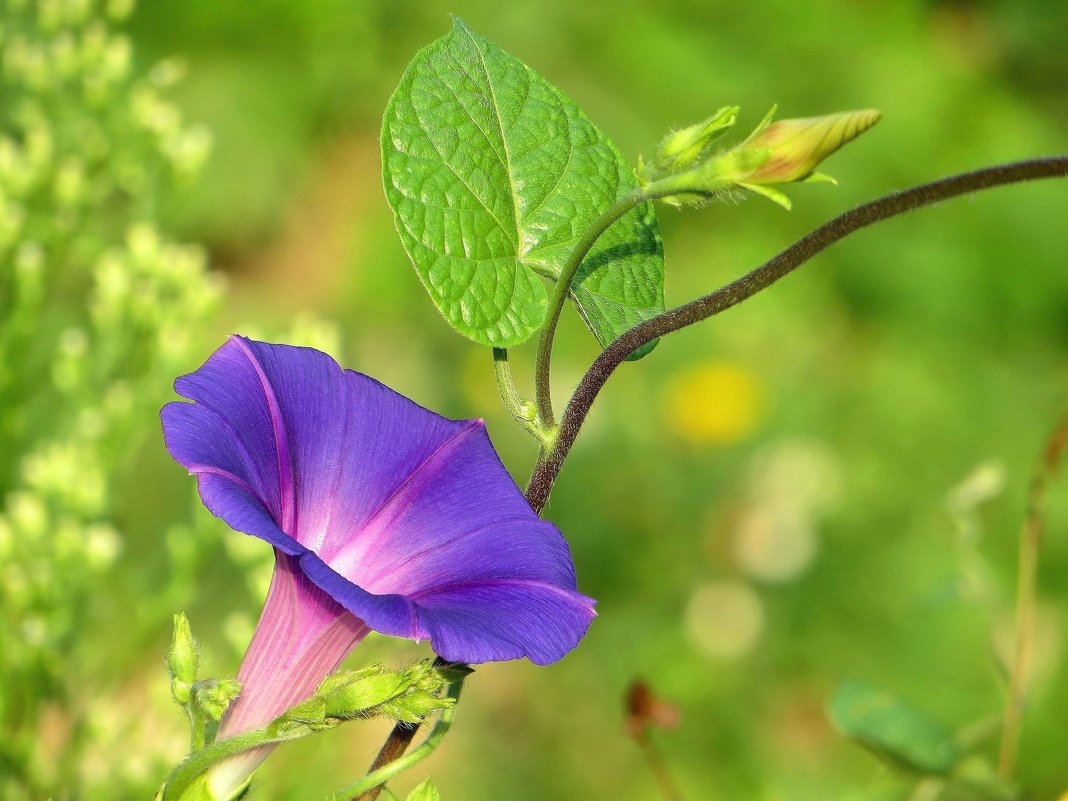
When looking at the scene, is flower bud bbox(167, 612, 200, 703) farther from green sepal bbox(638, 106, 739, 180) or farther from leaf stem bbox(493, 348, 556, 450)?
green sepal bbox(638, 106, 739, 180)

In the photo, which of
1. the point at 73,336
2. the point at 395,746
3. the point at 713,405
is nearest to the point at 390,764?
the point at 395,746

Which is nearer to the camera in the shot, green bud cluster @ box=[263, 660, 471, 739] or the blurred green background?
green bud cluster @ box=[263, 660, 471, 739]

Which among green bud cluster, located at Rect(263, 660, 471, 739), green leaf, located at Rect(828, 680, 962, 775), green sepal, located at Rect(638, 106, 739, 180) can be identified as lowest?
green leaf, located at Rect(828, 680, 962, 775)

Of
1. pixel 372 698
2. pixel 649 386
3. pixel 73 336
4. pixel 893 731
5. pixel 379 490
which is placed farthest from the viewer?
pixel 649 386

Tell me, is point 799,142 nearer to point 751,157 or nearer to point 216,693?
point 751,157

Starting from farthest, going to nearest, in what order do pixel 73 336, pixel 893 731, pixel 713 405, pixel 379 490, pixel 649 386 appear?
pixel 649 386 → pixel 713 405 → pixel 73 336 → pixel 893 731 → pixel 379 490

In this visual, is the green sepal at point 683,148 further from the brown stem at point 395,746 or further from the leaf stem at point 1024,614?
the leaf stem at point 1024,614

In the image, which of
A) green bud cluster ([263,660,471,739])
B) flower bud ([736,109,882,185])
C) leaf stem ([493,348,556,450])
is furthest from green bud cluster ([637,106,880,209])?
green bud cluster ([263,660,471,739])
